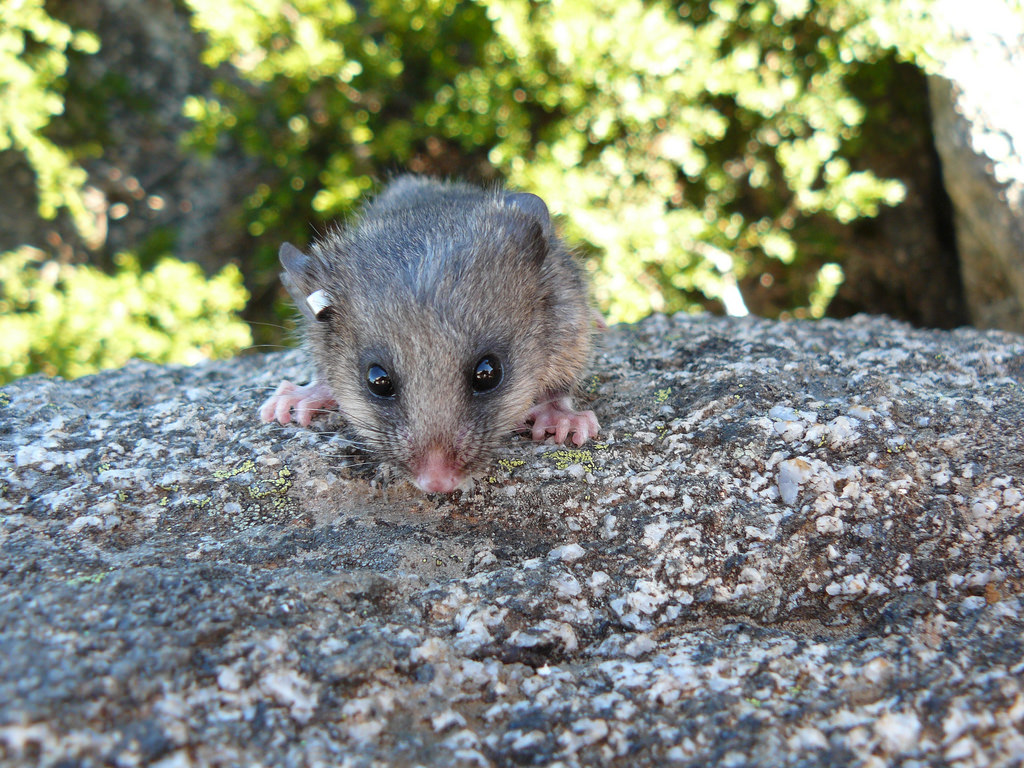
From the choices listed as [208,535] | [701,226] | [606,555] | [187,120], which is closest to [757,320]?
[701,226]

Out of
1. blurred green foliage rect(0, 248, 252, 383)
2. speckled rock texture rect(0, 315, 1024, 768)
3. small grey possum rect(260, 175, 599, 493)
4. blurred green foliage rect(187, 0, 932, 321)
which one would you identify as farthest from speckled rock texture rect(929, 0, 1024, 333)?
blurred green foliage rect(0, 248, 252, 383)

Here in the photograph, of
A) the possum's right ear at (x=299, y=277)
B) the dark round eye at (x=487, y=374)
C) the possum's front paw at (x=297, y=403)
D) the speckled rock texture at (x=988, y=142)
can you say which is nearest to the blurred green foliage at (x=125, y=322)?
the possum's right ear at (x=299, y=277)

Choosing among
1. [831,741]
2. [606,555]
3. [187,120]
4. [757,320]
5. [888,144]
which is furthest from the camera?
[187,120]

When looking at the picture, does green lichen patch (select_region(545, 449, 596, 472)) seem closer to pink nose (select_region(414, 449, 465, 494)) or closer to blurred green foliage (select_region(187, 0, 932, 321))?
pink nose (select_region(414, 449, 465, 494))

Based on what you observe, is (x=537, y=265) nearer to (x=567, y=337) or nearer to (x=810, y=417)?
(x=567, y=337)

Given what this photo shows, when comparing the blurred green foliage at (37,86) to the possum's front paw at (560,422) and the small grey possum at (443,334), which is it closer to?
the small grey possum at (443,334)
